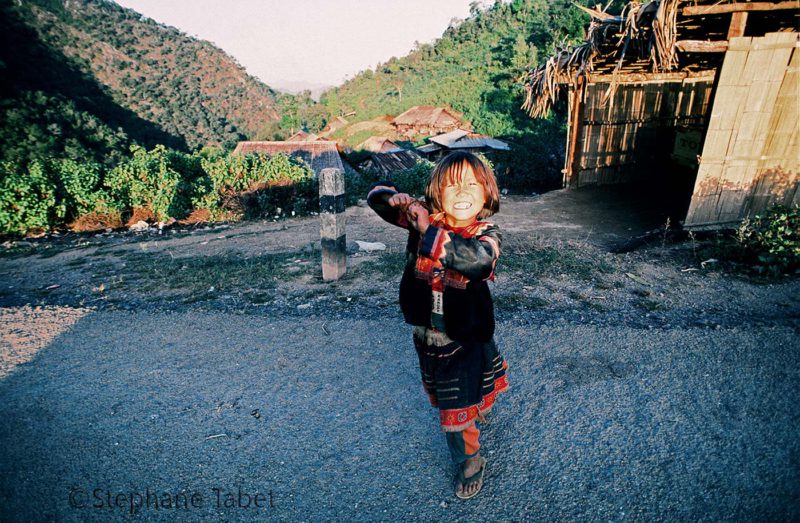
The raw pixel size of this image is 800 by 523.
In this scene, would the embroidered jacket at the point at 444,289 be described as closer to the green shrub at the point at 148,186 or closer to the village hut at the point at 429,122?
the green shrub at the point at 148,186

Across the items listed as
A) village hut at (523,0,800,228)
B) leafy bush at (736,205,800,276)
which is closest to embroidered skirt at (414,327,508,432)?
leafy bush at (736,205,800,276)

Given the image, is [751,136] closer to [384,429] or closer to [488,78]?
[384,429]

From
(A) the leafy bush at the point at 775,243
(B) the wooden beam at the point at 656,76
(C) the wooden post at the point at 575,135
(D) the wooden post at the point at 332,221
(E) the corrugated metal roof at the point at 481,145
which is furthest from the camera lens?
(E) the corrugated metal roof at the point at 481,145

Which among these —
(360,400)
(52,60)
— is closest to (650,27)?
(360,400)

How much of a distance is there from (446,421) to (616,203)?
8812 millimetres

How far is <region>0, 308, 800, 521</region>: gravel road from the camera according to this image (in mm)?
1926

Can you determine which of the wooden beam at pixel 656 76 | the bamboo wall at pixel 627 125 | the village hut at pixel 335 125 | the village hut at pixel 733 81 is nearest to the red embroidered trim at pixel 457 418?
the village hut at pixel 733 81

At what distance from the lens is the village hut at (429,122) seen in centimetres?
3416

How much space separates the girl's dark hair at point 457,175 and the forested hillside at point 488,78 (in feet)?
42.2

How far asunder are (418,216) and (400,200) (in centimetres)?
16

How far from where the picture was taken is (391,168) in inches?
918

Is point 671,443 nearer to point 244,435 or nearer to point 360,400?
point 360,400

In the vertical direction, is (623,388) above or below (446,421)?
below

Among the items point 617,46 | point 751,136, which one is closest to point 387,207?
point 751,136
